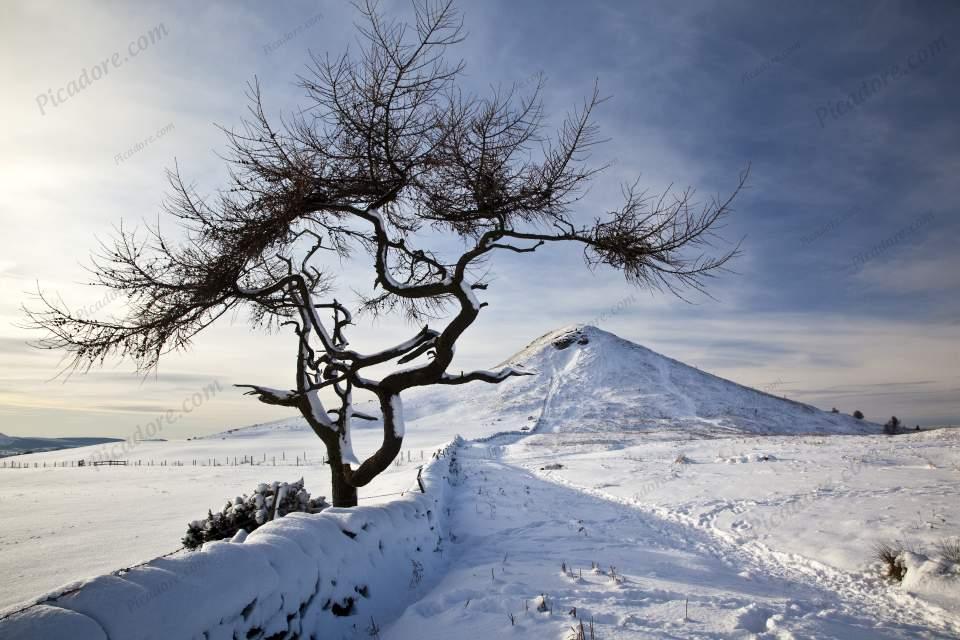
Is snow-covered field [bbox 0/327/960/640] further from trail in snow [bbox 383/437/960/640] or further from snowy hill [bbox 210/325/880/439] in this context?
snowy hill [bbox 210/325/880/439]

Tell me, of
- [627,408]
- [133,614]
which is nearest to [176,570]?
[133,614]

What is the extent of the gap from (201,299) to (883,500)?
14.5m

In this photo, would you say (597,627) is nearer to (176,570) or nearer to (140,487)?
(176,570)

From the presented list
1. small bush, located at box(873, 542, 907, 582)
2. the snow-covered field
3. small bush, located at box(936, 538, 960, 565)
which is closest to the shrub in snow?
the snow-covered field

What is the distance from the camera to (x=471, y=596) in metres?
5.44

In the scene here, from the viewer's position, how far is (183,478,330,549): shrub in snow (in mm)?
8383

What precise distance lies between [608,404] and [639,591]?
70593mm

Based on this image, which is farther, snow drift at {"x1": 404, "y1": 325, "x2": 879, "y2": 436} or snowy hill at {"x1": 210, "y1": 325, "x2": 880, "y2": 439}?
snow drift at {"x1": 404, "y1": 325, "x2": 879, "y2": 436}

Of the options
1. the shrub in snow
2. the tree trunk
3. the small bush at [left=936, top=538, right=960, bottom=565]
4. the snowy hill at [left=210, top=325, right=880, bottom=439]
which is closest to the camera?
the small bush at [left=936, top=538, right=960, bottom=565]

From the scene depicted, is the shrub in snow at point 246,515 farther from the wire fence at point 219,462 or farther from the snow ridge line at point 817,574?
the wire fence at point 219,462

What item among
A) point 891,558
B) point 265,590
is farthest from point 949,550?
point 265,590

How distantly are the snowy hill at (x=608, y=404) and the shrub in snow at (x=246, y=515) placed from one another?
163 ft

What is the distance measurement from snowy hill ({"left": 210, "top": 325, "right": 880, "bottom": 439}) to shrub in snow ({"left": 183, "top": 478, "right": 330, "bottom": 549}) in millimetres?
49809

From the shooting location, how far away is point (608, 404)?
73.6m
